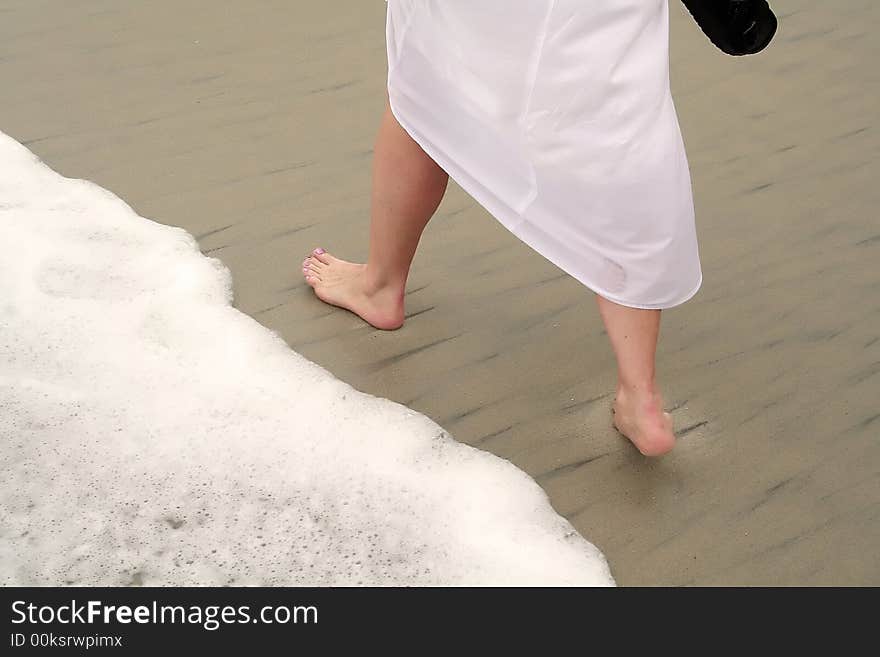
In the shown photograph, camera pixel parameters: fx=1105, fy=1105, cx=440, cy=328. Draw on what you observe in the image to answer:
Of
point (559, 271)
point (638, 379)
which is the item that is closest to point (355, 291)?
point (559, 271)

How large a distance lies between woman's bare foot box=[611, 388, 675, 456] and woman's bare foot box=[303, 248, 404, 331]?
0.43m

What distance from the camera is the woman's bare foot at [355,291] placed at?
1.81 metres

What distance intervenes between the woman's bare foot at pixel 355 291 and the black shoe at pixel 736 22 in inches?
27.5

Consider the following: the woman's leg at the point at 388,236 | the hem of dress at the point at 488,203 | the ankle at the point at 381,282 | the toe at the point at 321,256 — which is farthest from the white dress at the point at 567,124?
the toe at the point at 321,256

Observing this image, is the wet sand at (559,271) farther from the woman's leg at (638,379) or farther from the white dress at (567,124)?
the white dress at (567,124)

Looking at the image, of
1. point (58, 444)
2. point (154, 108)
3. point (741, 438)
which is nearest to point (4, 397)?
point (58, 444)

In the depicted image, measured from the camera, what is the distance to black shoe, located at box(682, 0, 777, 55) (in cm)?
127

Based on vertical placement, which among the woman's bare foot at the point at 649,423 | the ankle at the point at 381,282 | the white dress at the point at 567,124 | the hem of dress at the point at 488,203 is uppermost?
the white dress at the point at 567,124

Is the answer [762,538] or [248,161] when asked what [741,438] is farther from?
[248,161]

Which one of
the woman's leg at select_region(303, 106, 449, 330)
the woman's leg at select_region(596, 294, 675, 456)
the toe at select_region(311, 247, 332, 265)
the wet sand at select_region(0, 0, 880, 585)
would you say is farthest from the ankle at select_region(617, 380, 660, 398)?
the toe at select_region(311, 247, 332, 265)

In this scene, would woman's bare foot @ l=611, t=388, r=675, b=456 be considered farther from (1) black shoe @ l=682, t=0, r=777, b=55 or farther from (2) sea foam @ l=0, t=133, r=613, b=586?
(1) black shoe @ l=682, t=0, r=777, b=55

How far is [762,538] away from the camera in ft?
4.95

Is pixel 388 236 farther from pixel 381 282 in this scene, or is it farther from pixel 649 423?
pixel 649 423
